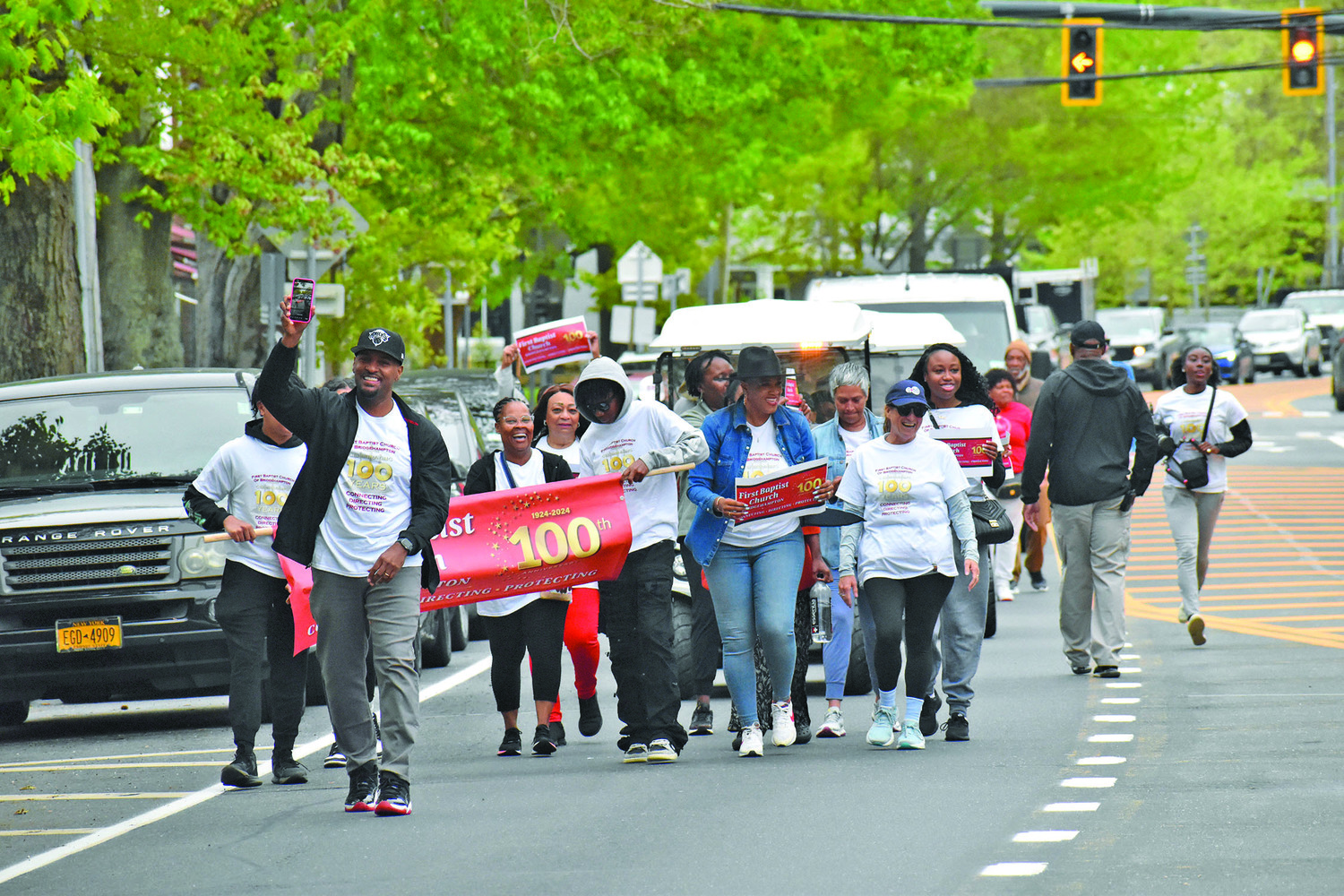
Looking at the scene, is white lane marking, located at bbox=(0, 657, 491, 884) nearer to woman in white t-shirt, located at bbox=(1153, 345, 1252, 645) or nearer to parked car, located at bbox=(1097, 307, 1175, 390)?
woman in white t-shirt, located at bbox=(1153, 345, 1252, 645)

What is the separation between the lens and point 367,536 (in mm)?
8617

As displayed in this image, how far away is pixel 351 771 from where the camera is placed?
880 cm

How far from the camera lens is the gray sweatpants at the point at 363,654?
28.3 feet

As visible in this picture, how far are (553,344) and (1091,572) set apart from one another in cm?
343

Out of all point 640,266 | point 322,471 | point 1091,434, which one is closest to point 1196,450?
point 1091,434

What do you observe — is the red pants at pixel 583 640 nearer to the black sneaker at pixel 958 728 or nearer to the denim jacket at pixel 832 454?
the denim jacket at pixel 832 454

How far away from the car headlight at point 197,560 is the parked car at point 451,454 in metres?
2.42

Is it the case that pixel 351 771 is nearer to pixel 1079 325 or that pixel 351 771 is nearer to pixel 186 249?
pixel 1079 325

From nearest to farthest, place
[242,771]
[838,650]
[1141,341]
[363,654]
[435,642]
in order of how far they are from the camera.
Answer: [363,654], [242,771], [838,650], [435,642], [1141,341]

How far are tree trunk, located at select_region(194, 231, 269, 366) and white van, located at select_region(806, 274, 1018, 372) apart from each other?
6.05m

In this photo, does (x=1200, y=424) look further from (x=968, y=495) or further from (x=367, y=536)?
(x=367, y=536)

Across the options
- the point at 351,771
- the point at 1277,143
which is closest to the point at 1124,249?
the point at 1277,143

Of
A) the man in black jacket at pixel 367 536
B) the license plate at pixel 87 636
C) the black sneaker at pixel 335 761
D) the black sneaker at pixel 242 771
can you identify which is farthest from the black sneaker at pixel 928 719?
the license plate at pixel 87 636

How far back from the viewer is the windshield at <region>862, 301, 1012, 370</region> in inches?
835
